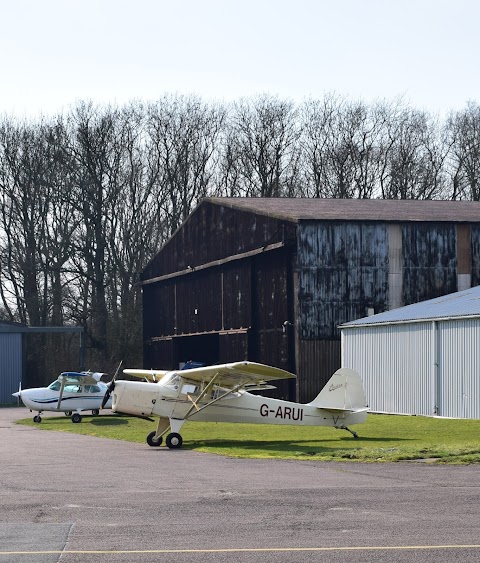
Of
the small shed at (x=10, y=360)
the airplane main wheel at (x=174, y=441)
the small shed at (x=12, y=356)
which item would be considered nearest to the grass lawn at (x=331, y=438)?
the airplane main wheel at (x=174, y=441)

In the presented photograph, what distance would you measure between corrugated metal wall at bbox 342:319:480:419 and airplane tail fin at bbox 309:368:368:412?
781 centimetres

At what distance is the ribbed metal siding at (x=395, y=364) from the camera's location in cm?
3600

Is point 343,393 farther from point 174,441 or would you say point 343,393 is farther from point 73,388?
point 73,388

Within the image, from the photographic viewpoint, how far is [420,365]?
36.3 m

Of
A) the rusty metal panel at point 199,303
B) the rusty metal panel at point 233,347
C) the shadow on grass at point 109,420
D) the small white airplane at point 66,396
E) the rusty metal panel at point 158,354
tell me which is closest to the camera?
the shadow on grass at point 109,420

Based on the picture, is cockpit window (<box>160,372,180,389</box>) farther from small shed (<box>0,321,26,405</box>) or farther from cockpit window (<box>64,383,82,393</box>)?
small shed (<box>0,321,26,405</box>)

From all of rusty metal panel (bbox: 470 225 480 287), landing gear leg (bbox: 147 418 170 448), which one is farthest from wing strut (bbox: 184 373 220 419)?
rusty metal panel (bbox: 470 225 480 287)

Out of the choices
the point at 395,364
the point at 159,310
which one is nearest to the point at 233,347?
the point at 159,310

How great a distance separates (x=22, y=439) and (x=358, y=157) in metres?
56.5

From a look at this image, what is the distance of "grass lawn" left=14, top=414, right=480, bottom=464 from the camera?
20.7 meters

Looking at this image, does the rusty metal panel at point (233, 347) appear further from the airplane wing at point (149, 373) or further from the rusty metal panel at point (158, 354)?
the airplane wing at point (149, 373)

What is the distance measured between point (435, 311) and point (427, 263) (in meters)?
8.88

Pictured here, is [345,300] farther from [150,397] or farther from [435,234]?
[150,397]

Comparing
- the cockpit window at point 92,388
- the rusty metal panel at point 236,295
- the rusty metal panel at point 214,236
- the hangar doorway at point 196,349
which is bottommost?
the cockpit window at point 92,388
